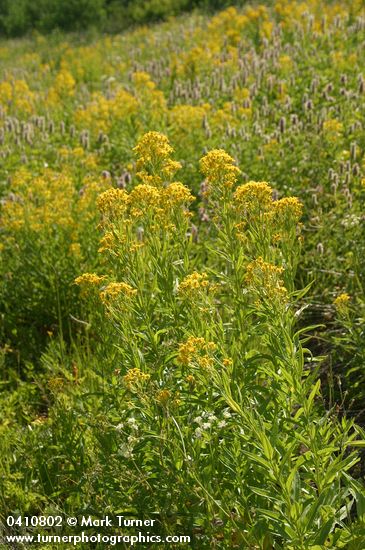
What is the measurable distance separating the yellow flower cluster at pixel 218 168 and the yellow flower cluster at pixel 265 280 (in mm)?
437

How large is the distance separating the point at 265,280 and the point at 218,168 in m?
0.56

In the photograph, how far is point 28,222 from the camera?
4.58 metres

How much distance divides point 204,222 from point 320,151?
928 millimetres

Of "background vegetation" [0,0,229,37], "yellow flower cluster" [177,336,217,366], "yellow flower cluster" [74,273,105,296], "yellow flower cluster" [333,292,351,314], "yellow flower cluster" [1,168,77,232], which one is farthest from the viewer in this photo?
"background vegetation" [0,0,229,37]

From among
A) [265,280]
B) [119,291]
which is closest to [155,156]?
[119,291]

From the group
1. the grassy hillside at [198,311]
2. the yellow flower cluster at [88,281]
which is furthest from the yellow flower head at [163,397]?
the yellow flower cluster at [88,281]

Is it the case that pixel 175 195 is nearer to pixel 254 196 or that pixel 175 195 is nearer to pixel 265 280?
pixel 254 196

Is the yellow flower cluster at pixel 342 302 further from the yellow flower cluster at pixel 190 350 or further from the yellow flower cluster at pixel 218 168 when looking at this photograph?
the yellow flower cluster at pixel 190 350

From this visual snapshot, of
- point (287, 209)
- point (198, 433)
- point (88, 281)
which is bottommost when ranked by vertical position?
point (198, 433)

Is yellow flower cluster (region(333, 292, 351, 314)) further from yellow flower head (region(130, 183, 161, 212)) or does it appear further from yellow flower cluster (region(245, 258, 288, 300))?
yellow flower head (region(130, 183, 161, 212))

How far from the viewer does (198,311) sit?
2439mm

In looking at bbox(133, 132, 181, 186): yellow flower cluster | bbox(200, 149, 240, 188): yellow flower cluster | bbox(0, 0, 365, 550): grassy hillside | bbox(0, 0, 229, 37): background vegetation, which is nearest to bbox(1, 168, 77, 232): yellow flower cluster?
bbox(0, 0, 365, 550): grassy hillside

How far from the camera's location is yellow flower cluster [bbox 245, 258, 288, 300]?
2.26 m

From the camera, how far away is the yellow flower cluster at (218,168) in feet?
8.59
